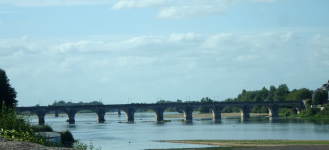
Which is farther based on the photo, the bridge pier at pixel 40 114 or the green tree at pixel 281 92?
the green tree at pixel 281 92

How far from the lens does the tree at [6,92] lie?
205 feet

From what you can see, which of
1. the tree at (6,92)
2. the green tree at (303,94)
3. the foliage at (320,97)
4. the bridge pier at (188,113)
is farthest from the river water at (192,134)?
the green tree at (303,94)

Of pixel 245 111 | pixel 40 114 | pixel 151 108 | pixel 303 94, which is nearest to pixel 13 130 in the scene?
pixel 40 114

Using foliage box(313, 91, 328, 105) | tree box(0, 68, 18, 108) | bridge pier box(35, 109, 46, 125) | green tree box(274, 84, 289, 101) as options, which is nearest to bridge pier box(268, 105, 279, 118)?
foliage box(313, 91, 328, 105)

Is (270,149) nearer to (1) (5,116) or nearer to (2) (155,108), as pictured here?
(1) (5,116)

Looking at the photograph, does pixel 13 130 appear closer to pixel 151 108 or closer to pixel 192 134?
pixel 192 134

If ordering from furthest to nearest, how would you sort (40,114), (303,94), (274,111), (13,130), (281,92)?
(281,92), (303,94), (274,111), (40,114), (13,130)

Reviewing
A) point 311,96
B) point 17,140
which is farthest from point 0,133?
point 311,96

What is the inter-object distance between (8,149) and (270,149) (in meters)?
27.8

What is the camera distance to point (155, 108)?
133000mm

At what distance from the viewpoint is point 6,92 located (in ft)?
209

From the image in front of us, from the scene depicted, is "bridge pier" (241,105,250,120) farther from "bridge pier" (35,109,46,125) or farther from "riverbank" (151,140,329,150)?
"riverbank" (151,140,329,150)

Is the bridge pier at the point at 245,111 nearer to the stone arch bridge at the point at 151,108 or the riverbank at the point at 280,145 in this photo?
the stone arch bridge at the point at 151,108

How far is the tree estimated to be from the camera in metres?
62.4
